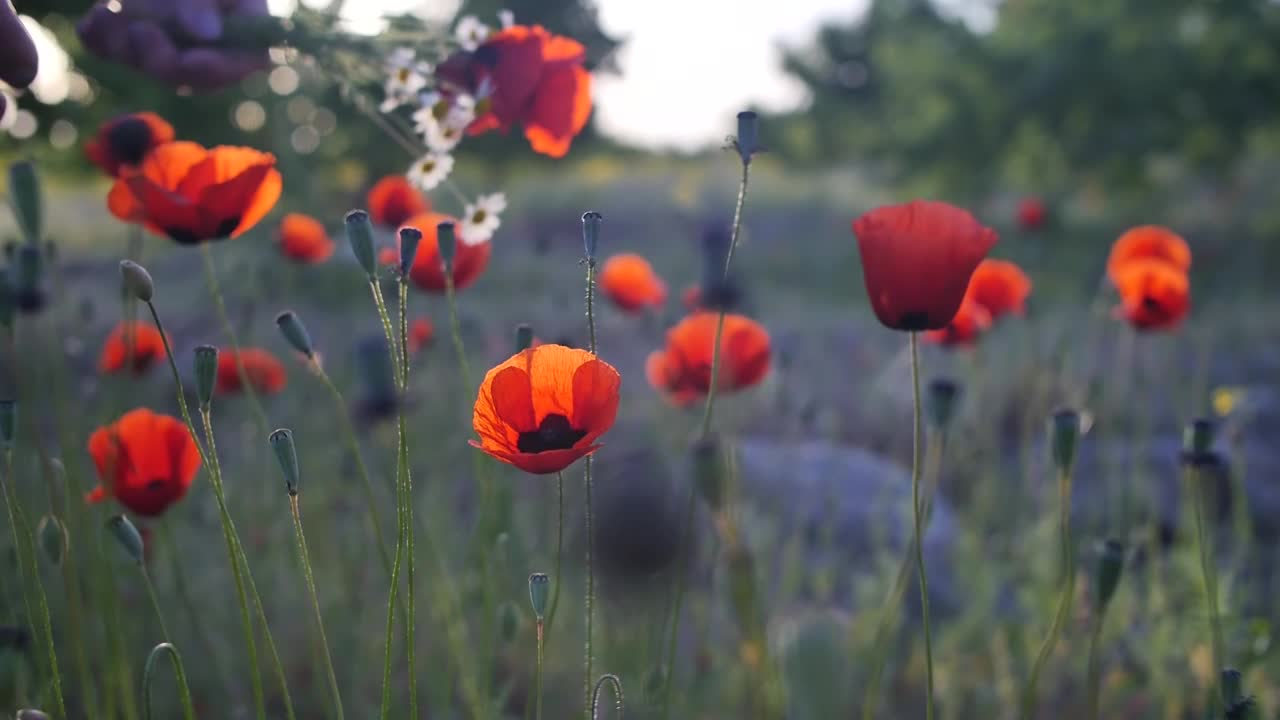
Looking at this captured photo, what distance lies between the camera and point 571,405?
115 cm

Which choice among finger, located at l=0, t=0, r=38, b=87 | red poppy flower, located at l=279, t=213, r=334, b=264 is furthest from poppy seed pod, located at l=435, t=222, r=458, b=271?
red poppy flower, located at l=279, t=213, r=334, b=264

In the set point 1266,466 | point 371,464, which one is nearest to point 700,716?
point 371,464

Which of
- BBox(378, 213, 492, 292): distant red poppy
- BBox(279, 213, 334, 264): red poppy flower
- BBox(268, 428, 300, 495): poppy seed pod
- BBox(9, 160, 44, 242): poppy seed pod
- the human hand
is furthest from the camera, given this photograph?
BBox(279, 213, 334, 264): red poppy flower

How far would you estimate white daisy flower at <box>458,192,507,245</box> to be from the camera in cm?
136

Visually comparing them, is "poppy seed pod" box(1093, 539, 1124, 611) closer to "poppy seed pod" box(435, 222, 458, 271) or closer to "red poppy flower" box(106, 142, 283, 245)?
"poppy seed pod" box(435, 222, 458, 271)

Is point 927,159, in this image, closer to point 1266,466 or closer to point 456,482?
point 1266,466

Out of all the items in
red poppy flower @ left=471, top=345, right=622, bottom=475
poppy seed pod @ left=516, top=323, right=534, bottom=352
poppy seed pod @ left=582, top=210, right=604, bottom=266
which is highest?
poppy seed pod @ left=582, top=210, right=604, bottom=266

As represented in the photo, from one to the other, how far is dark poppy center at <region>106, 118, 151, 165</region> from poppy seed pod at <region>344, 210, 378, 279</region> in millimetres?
825

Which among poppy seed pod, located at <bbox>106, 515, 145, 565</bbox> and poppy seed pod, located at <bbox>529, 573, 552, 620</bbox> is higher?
poppy seed pod, located at <bbox>106, 515, 145, 565</bbox>

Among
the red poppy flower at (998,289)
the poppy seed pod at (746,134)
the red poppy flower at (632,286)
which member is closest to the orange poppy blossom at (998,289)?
the red poppy flower at (998,289)

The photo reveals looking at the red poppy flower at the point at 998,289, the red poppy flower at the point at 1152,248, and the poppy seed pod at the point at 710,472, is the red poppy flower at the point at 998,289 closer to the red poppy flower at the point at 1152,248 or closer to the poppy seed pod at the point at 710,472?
the red poppy flower at the point at 1152,248

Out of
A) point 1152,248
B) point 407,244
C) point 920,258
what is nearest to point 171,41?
point 407,244

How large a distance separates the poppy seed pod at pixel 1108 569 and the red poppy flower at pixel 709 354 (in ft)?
2.46

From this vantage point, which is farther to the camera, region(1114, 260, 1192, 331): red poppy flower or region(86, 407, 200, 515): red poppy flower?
region(1114, 260, 1192, 331): red poppy flower
